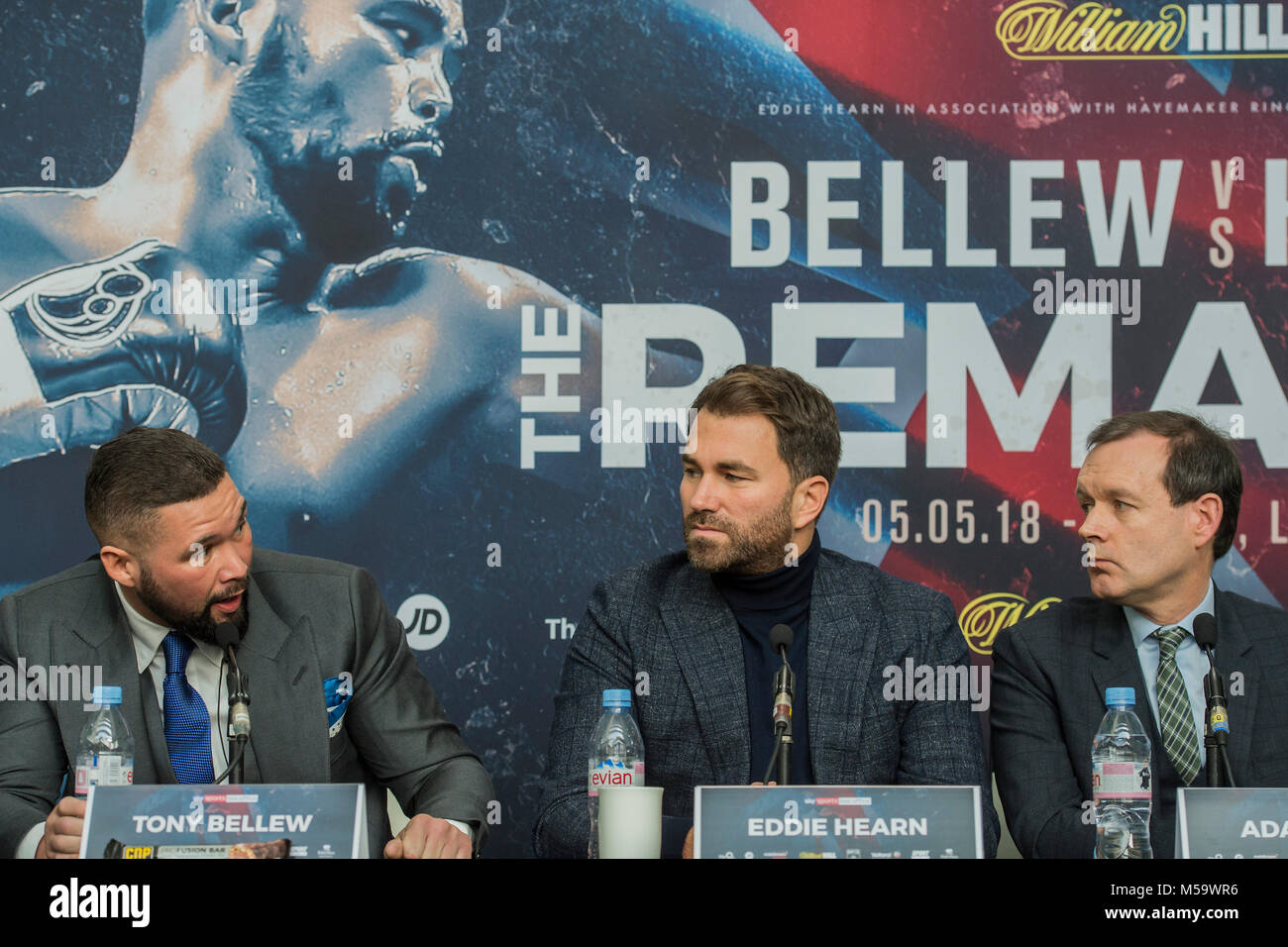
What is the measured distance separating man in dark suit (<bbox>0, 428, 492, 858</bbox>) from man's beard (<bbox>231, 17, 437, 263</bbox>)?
1.22 meters

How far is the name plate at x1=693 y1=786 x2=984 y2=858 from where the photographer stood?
2.02 metres

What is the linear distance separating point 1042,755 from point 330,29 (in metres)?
2.72

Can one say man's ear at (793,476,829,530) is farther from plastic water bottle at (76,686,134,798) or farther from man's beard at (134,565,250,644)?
plastic water bottle at (76,686,134,798)

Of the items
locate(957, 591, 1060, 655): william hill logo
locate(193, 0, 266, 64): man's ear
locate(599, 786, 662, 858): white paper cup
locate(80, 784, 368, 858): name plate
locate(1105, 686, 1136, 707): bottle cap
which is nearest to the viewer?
locate(80, 784, 368, 858): name plate

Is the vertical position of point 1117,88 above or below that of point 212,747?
above

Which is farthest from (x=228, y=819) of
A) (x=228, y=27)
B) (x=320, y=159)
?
(x=228, y=27)

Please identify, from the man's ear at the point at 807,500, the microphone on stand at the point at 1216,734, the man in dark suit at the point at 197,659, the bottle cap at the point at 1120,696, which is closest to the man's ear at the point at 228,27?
the man in dark suit at the point at 197,659

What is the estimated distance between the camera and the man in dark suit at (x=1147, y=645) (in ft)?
9.34

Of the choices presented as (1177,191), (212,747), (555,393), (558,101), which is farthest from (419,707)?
(1177,191)

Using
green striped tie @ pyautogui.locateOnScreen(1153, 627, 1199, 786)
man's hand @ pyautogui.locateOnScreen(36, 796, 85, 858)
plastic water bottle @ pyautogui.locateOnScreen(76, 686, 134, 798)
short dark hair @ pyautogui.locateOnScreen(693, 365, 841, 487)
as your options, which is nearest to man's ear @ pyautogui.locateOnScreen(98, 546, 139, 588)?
plastic water bottle @ pyautogui.locateOnScreen(76, 686, 134, 798)

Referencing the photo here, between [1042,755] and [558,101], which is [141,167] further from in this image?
[1042,755]

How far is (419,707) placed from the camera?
9.80 ft

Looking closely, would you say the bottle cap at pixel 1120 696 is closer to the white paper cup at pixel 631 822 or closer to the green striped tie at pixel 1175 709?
the green striped tie at pixel 1175 709

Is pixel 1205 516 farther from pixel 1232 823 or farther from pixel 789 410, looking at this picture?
pixel 1232 823
